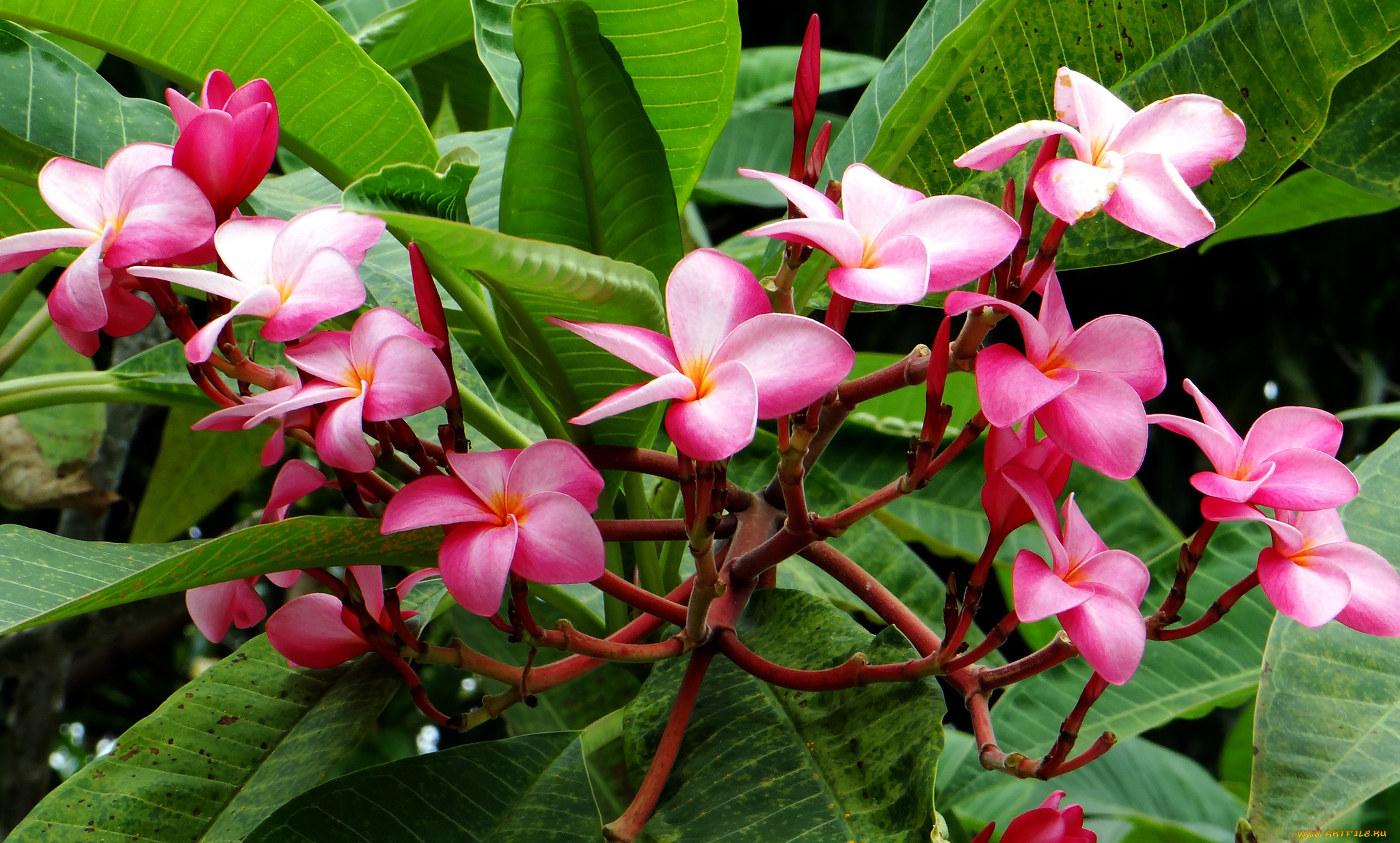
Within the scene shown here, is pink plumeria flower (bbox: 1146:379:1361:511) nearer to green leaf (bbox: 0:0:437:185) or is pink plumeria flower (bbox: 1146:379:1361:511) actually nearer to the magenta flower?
the magenta flower

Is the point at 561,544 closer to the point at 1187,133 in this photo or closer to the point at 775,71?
the point at 1187,133

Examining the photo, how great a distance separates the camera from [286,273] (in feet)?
1.26

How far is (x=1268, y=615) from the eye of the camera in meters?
0.77

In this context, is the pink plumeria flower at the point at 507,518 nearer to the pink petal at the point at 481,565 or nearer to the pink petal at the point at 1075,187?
the pink petal at the point at 481,565

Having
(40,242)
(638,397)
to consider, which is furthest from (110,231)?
(638,397)

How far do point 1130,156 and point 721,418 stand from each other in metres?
0.18

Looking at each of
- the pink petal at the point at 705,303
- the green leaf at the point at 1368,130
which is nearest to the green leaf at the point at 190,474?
the pink petal at the point at 705,303

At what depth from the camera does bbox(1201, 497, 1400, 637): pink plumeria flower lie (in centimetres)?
39

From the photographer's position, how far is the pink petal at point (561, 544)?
1.20 ft

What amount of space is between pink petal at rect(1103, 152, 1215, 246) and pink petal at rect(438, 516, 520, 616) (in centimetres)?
22

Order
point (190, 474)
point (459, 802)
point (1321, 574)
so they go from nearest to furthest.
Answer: point (1321, 574) < point (459, 802) < point (190, 474)

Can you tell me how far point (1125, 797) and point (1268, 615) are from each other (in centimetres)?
51

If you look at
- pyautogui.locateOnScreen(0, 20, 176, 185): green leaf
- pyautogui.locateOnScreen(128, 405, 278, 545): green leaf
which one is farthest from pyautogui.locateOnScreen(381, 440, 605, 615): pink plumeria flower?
pyautogui.locateOnScreen(128, 405, 278, 545): green leaf

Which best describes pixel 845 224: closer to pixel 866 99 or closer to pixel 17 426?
pixel 866 99
